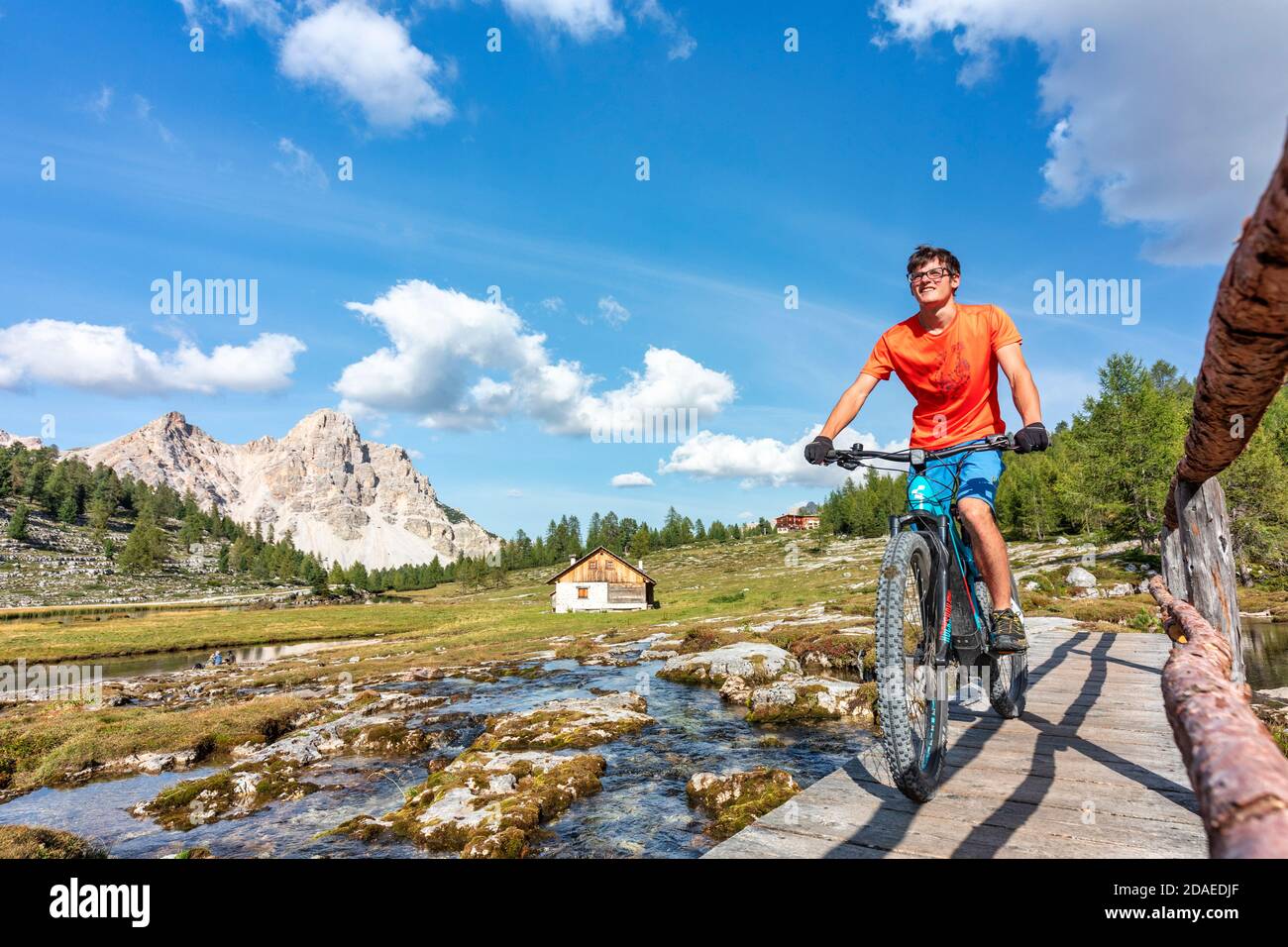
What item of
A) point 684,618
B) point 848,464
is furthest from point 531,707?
point 684,618

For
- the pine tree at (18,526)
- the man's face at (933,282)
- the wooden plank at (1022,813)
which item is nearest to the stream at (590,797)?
the wooden plank at (1022,813)

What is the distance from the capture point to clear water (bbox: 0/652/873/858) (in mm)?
12344

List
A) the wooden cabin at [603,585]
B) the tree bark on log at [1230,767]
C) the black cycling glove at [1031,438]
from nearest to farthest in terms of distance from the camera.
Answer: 1. the tree bark on log at [1230,767]
2. the black cycling glove at [1031,438]
3. the wooden cabin at [603,585]

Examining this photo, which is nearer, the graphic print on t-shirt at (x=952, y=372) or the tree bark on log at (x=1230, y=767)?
the tree bark on log at (x=1230, y=767)

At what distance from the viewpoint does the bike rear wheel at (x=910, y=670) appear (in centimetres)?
411

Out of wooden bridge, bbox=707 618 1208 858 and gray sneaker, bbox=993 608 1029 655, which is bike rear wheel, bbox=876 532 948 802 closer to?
wooden bridge, bbox=707 618 1208 858

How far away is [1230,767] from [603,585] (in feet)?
255

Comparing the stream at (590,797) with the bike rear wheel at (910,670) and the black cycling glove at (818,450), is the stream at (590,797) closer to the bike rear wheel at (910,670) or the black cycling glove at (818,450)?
the bike rear wheel at (910,670)

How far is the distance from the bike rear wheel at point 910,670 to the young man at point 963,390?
680 millimetres

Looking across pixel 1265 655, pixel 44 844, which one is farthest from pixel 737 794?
pixel 1265 655

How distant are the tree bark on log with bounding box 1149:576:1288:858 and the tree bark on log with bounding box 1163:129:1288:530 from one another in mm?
1152

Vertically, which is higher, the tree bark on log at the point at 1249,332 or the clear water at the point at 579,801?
the tree bark on log at the point at 1249,332

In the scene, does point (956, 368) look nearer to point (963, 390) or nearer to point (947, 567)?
point (963, 390)
